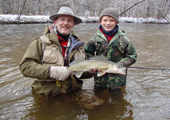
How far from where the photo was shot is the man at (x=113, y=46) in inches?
132

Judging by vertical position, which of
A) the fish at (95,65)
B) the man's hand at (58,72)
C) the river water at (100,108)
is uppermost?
the fish at (95,65)

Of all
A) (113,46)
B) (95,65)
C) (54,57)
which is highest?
(113,46)

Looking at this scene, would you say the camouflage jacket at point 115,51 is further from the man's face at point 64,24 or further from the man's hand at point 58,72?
the man's hand at point 58,72

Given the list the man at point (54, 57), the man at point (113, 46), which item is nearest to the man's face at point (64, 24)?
the man at point (54, 57)

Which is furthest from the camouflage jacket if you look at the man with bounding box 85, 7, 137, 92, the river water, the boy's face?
the river water

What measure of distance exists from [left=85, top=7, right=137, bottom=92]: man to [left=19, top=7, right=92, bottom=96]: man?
0.51m

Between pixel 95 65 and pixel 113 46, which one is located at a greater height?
pixel 113 46

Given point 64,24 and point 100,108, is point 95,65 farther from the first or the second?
point 100,108

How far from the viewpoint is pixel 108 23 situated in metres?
3.31

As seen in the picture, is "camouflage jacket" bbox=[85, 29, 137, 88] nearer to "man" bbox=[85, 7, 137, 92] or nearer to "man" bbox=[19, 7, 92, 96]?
"man" bbox=[85, 7, 137, 92]

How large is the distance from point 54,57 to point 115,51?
4.76 feet

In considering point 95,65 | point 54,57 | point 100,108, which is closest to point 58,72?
point 54,57

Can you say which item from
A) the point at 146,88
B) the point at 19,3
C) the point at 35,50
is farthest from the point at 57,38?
the point at 19,3

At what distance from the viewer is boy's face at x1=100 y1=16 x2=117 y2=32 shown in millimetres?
3314
